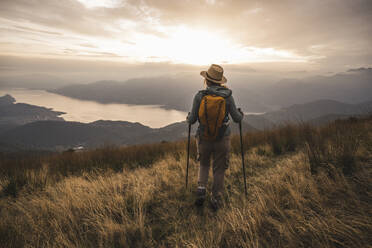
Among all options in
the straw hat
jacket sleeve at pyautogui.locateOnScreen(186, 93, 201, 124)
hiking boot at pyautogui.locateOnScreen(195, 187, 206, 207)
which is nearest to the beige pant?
hiking boot at pyautogui.locateOnScreen(195, 187, 206, 207)

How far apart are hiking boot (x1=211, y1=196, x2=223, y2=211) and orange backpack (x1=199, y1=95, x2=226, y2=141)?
123cm

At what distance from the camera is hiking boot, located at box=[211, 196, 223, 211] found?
295 cm

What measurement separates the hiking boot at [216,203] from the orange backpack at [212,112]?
123 cm

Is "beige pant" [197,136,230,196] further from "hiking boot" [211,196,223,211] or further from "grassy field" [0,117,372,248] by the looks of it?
"grassy field" [0,117,372,248]

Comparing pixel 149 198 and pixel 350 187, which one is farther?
pixel 149 198

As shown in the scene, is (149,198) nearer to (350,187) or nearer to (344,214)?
(344,214)

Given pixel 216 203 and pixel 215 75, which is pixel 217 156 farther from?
pixel 215 75

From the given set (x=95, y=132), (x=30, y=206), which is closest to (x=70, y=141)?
(x=95, y=132)

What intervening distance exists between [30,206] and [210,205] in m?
3.81

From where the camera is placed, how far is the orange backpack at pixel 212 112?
272 cm

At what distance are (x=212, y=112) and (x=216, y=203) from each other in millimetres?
1698

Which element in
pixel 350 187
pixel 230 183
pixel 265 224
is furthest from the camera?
pixel 230 183

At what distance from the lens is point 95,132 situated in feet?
546

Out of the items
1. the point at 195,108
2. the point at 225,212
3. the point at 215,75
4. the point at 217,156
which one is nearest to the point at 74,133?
the point at 195,108
